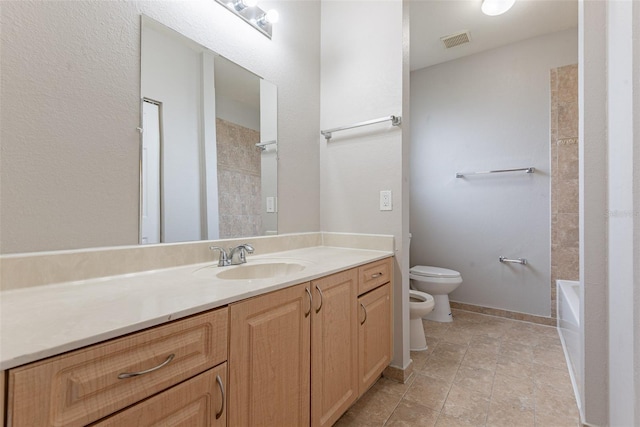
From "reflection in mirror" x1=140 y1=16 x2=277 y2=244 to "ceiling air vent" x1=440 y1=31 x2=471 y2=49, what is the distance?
1.96 m

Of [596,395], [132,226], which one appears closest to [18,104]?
[132,226]

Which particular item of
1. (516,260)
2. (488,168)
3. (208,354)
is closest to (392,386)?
(208,354)

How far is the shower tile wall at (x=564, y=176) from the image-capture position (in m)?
2.39

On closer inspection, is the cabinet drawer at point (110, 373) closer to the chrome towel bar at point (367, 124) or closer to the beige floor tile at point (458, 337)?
the chrome towel bar at point (367, 124)

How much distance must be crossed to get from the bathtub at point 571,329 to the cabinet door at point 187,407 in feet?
5.42

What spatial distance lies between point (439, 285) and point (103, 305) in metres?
2.50

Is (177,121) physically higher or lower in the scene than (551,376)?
higher

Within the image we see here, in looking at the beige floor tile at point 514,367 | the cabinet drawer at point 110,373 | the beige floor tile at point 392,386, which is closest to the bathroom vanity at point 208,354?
the cabinet drawer at point 110,373

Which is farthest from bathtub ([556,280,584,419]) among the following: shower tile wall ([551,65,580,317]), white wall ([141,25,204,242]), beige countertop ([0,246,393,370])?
white wall ([141,25,204,242])

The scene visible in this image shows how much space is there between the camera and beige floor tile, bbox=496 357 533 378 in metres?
1.76

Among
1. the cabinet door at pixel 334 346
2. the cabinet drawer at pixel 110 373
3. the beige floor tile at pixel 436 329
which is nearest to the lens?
the cabinet drawer at pixel 110 373

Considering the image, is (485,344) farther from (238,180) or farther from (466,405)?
(238,180)

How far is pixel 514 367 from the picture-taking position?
1838mm

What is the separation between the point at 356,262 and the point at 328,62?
152 cm
